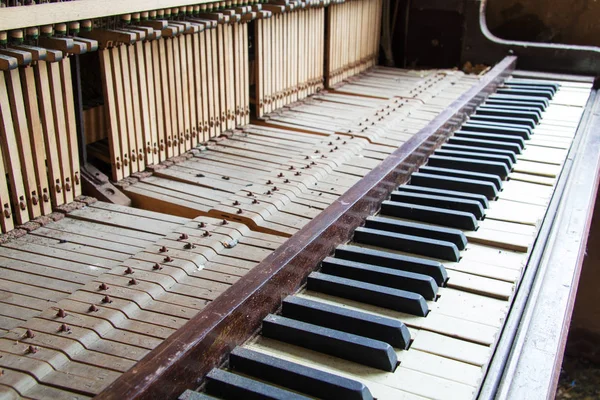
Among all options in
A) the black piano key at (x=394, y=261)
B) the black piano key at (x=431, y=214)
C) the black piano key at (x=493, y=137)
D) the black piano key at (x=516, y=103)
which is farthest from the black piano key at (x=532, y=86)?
the black piano key at (x=394, y=261)

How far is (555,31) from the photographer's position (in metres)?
6.11

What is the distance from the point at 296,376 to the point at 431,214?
1325 mm

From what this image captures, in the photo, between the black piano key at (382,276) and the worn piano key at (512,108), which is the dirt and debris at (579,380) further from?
the black piano key at (382,276)

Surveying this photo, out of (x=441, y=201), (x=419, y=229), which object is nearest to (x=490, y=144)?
(x=441, y=201)

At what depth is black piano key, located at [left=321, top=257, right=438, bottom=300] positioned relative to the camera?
7.63 ft

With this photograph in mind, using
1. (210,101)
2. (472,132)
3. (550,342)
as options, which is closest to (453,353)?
(550,342)

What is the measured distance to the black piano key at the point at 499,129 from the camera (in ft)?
13.4

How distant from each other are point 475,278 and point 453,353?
52 cm

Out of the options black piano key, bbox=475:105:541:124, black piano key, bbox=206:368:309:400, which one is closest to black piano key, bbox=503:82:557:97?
black piano key, bbox=475:105:541:124

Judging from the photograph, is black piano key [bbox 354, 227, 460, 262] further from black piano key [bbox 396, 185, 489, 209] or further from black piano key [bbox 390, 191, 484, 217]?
black piano key [bbox 396, 185, 489, 209]

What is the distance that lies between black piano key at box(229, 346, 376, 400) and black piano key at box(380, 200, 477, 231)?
1.27m

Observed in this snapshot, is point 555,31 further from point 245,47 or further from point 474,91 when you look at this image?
point 245,47

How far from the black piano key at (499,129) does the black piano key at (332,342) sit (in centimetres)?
250

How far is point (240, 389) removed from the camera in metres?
1.75
